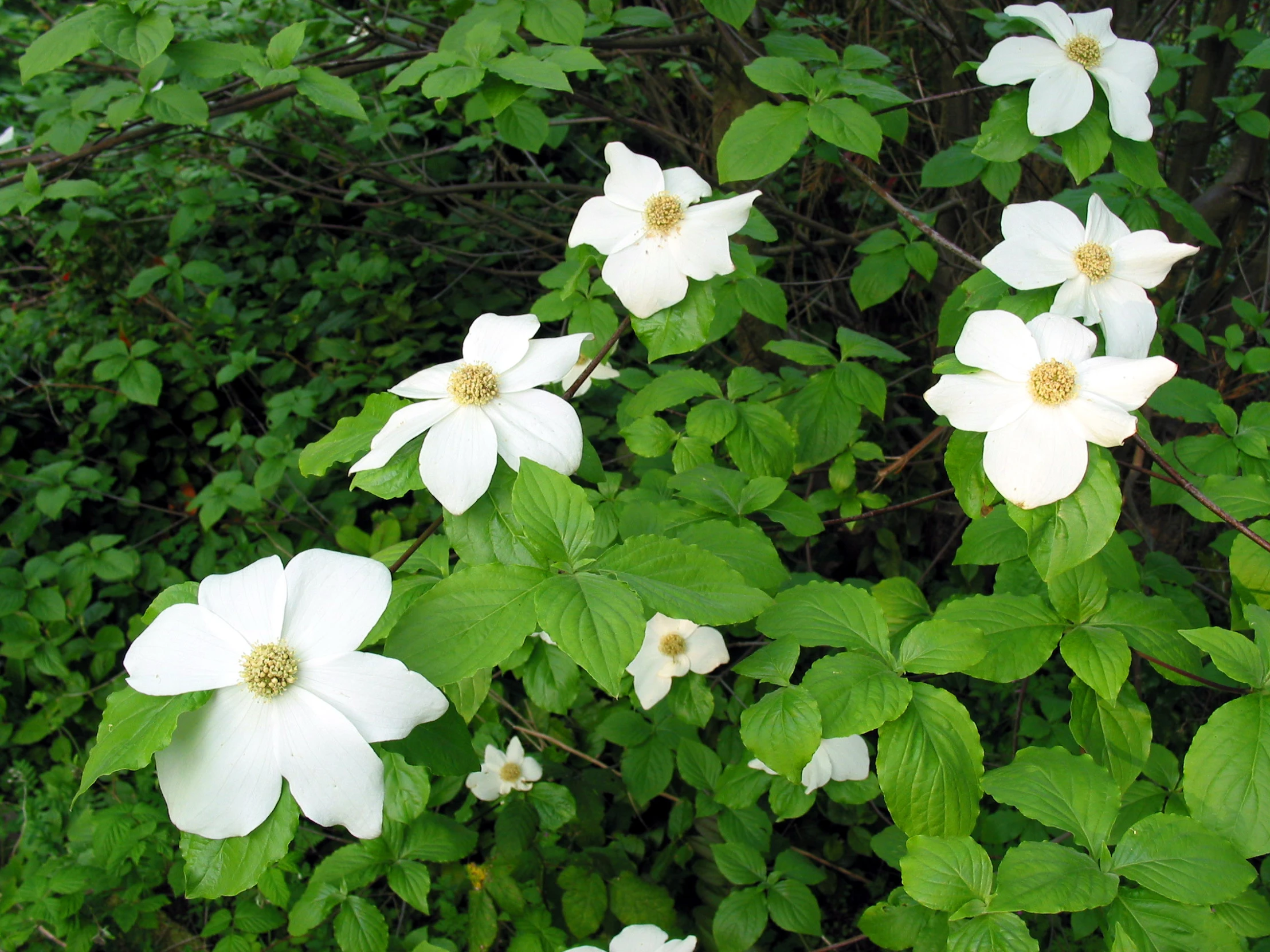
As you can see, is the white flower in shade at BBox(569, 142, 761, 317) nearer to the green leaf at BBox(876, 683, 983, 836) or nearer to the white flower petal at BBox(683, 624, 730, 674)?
the green leaf at BBox(876, 683, 983, 836)

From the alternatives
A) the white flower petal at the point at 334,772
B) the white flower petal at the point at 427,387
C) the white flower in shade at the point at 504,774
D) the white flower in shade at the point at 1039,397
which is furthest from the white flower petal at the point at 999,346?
the white flower in shade at the point at 504,774

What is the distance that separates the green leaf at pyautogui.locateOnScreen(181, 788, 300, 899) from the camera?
74 centimetres

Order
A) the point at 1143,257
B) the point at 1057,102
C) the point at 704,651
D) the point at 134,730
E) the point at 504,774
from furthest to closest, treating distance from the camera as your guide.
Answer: the point at 504,774 → the point at 704,651 → the point at 1057,102 → the point at 1143,257 → the point at 134,730

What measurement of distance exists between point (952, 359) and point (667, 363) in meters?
1.81

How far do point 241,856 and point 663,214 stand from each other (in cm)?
85

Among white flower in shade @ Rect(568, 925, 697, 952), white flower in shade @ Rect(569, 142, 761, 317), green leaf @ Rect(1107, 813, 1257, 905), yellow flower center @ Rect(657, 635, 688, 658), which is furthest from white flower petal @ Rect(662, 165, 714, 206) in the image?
white flower in shade @ Rect(568, 925, 697, 952)

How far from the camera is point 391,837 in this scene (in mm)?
1602

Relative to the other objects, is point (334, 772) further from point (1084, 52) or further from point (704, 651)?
point (1084, 52)

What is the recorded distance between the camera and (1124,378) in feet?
2.96

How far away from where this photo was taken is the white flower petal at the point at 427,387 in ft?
3.20

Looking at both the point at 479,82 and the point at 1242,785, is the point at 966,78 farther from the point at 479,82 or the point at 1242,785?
the point at 1242,785

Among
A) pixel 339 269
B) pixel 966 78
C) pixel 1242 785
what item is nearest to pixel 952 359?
pixel 1242 785

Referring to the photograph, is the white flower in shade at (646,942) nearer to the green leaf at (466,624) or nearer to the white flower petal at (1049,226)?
the green leaf at (466,624)

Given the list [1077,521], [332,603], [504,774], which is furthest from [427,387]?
[504,774]
